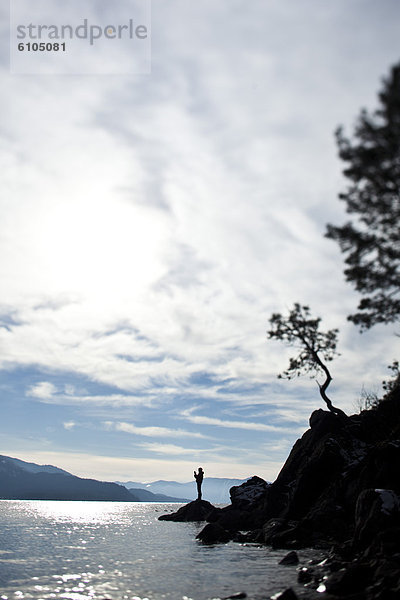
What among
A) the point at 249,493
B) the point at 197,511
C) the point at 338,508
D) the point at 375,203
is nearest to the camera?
the point at 375,203

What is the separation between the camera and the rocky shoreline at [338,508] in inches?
642

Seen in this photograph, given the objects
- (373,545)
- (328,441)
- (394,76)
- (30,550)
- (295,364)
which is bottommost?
(30,550)

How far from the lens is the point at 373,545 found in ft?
63.1

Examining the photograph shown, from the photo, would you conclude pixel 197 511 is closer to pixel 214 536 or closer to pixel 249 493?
pixel 249 493

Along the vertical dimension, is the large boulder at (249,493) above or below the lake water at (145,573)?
below

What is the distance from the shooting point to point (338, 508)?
105 ft

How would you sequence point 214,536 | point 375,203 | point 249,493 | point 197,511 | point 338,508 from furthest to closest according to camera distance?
1. point 197,511
2. point 249,493
3. point 214,536
4. point 338,508
5. point 375,203

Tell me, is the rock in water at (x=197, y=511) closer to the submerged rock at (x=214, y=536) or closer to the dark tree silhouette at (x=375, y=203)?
the submerged rock at (x=214, y=536)

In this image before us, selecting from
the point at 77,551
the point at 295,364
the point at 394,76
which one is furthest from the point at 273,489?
the point at 394,76

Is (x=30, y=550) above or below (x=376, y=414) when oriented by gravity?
below

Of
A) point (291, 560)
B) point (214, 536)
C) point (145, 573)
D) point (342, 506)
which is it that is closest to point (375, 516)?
point (291, 560)

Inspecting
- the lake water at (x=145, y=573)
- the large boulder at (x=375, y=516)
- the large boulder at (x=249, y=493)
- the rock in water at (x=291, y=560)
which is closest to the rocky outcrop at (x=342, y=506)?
the large boulder at (x=375, y=516)

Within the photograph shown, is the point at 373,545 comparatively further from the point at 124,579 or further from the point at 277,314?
the point at 277,314

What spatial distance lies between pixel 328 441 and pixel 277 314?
12.8 meters
